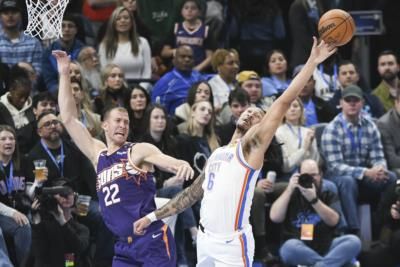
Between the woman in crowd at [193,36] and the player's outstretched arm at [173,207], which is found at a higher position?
the woman in crowd at [193,36]

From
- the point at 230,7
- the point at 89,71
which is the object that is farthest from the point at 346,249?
the point at 230,7

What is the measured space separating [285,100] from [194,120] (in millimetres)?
5000

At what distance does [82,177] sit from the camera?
12.5m

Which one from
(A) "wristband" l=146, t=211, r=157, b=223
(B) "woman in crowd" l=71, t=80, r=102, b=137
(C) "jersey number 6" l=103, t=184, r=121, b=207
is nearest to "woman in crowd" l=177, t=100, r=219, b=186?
(B) "woman in crowd" l=71, t=80, r=102, b=137

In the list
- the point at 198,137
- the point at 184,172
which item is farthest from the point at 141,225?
the point at 198,137

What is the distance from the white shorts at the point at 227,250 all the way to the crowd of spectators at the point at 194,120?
10.2ft

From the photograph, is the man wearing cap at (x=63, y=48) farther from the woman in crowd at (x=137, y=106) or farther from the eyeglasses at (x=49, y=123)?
the eyeglasses at (x=49, y=123)

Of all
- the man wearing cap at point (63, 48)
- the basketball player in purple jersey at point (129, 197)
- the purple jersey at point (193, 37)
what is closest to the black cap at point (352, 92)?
the purple jersey at point (193, 37)

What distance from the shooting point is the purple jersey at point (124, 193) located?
945 cm

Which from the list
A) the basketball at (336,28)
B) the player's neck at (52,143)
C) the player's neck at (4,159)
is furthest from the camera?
the player's neck at (52,143)

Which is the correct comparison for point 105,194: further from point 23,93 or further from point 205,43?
point 205,43

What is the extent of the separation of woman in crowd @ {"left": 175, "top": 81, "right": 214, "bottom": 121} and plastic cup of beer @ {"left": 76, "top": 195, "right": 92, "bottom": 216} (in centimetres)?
209

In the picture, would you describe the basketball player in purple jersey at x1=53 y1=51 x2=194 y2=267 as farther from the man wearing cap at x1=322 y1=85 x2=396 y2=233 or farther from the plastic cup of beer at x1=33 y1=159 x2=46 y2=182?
the man wearing cap at x1=322 y1=85 x2=396 y2=233

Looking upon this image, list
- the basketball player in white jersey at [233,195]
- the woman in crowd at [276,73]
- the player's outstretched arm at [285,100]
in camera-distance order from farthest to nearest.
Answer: the woman in crowd at [276,73]
the basketball player in white jersey at [233,195]
the player's outstretched arm at [285,100]
